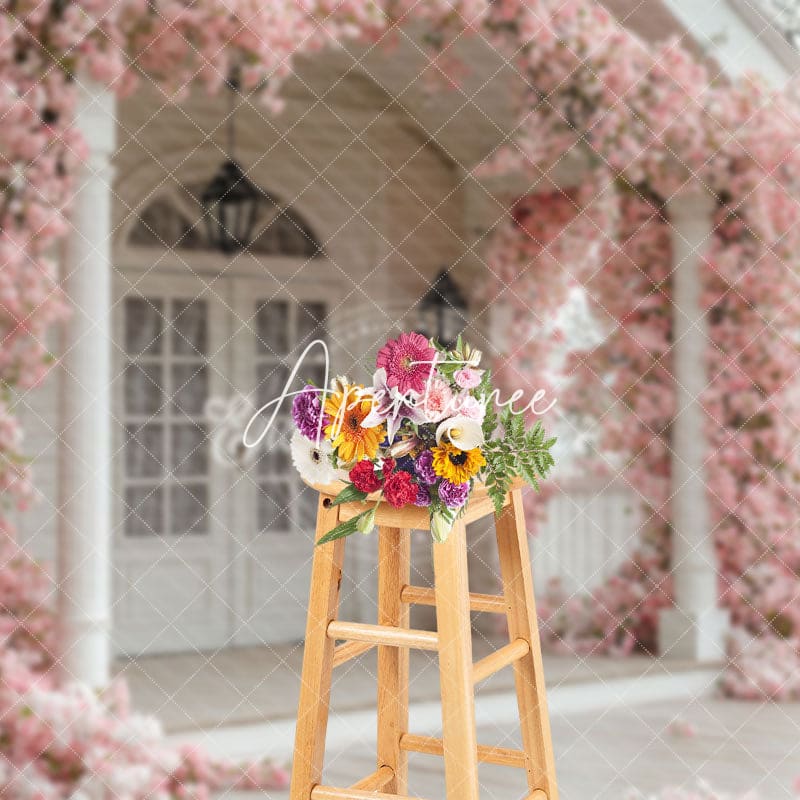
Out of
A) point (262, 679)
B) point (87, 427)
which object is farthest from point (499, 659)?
point (262, 679)

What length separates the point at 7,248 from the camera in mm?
3188

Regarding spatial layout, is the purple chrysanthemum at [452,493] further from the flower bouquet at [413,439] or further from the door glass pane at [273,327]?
the door glass pane at [273,327]

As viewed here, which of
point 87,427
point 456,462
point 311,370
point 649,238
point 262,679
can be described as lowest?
point 262,679

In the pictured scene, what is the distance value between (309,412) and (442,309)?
3751 mm

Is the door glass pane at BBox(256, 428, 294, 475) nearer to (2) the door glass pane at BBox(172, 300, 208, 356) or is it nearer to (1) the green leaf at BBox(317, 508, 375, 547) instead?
(2) the door glass pane at BBox(172, 300, 208, 356)

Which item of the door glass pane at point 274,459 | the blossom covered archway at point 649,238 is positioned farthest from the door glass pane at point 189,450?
the blossom covered archway at point 649,238

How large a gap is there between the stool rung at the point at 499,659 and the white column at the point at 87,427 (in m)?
1.80

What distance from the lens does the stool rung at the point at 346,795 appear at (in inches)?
67.3

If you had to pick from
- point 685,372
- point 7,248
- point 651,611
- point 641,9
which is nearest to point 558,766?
point 651,611

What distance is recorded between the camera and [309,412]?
1.74m

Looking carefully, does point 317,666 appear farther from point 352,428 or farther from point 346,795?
point 352,428

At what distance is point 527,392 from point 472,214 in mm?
881

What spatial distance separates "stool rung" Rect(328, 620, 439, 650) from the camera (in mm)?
1670

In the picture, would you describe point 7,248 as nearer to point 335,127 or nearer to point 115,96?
point 115,96
